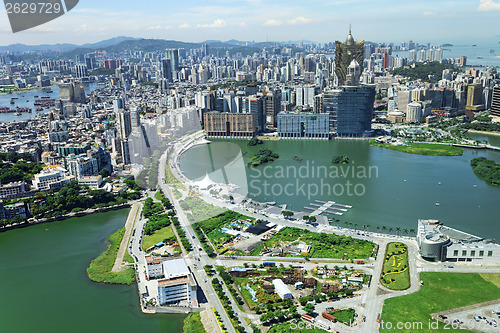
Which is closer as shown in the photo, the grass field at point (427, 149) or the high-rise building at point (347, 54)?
the grass field at point (427, 149)

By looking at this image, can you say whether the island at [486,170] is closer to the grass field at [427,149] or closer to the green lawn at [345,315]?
the grass field at [427,149]

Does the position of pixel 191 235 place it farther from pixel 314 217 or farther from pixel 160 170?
pixel 160 170

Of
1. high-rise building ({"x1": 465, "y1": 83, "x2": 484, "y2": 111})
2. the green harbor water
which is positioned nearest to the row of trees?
the green harbor water

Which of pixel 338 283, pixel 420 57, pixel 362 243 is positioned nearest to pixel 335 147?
pixel 362 243

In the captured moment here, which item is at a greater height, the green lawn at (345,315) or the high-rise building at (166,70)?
the high-rise building at (166,70)

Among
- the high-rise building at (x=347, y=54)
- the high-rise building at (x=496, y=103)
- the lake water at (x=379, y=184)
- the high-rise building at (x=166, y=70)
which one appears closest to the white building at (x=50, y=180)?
the lake water at (x=379, y=184)
